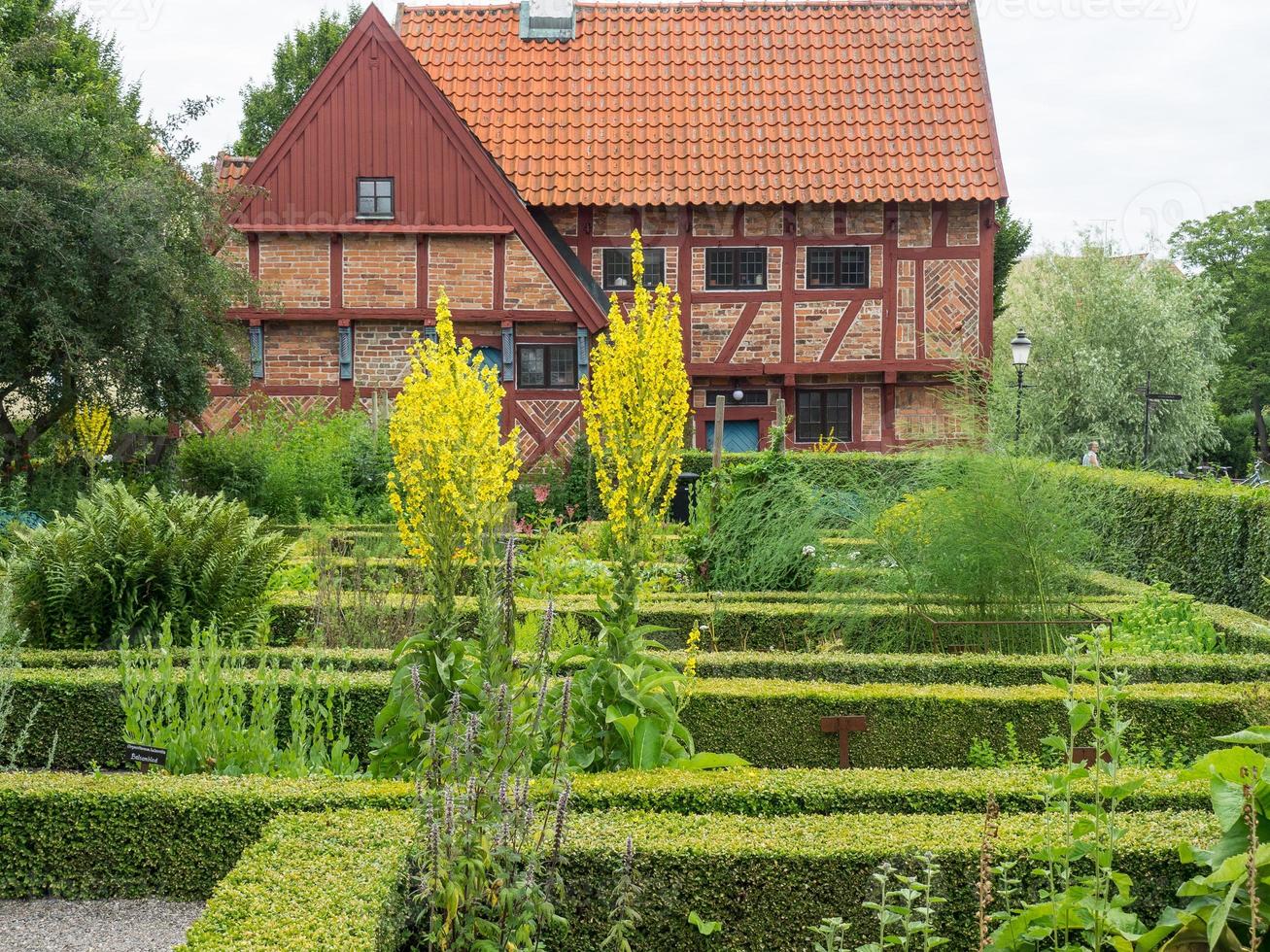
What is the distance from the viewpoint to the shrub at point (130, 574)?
306 inches

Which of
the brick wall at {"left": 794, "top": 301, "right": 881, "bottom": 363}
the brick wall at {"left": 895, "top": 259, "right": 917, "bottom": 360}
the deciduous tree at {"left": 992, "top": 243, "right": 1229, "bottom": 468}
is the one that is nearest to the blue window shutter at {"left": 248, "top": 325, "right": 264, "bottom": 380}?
the brick wall at {"left": 794, "top": 301, "right": 881, "bottom": 363}

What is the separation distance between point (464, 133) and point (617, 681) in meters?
16.6

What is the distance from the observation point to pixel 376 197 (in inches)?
805

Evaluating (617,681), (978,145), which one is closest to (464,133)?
(978,145)

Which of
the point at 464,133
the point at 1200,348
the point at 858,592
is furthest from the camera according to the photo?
the point at 1200,348

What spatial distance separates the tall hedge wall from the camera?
1063 cm

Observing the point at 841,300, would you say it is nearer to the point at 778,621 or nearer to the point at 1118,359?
the point at 1118,359

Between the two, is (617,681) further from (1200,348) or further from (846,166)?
(1200,348)

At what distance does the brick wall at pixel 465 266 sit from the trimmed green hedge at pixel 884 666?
44.1 feet

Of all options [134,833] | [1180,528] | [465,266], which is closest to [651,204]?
[465,266]

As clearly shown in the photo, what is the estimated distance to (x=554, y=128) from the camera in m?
23.0

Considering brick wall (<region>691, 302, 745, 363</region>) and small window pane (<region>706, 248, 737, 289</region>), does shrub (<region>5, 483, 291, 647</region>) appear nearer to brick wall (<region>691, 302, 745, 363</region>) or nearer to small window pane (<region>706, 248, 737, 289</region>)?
brick wall (<region>691, 302, 745, 363</region>)

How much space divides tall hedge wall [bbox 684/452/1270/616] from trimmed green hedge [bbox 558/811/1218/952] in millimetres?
5513

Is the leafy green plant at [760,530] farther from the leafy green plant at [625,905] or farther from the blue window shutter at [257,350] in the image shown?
the blue window shutter at [257,350]
